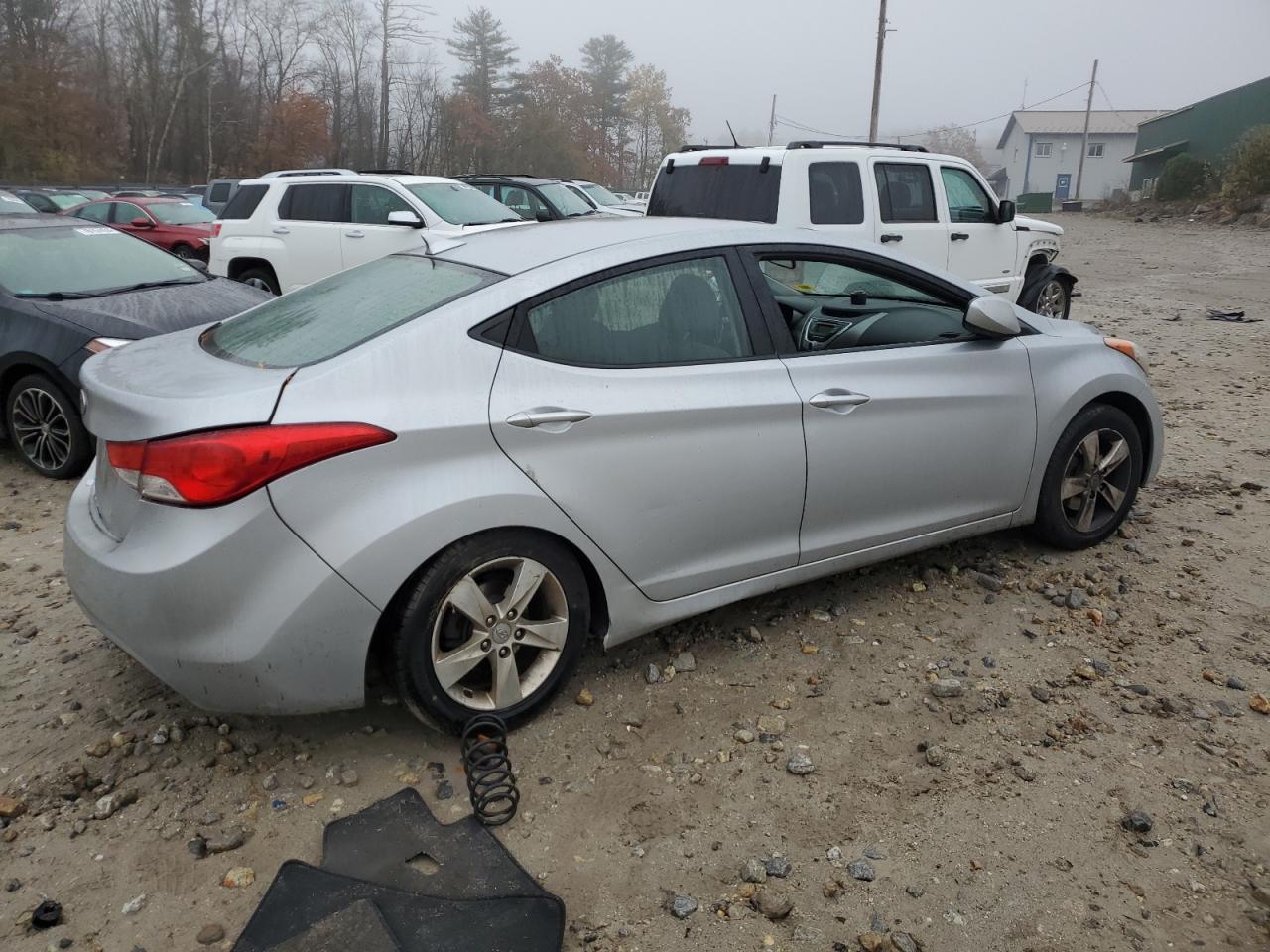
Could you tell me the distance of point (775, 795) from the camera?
2.92 metres

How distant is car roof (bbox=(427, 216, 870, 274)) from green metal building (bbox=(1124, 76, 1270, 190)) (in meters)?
45.0

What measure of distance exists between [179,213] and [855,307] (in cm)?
1773

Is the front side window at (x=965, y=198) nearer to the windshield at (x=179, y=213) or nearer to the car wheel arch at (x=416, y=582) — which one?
the car wheel arch at (x=416, y=582)

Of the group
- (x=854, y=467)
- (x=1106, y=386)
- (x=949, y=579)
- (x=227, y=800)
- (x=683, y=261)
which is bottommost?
(x=227, y=800)

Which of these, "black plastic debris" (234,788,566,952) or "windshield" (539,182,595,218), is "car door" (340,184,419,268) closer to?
"windshield" (539,182,595,218)

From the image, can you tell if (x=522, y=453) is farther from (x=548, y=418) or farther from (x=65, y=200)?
(x=65, y=200)

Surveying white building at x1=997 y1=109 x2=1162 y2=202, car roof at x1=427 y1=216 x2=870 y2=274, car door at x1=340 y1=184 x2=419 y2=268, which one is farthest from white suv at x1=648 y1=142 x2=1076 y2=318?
white building at x1=997 y1=109 x2=1162 y2=202

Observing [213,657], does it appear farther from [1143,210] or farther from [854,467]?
[1143,210]

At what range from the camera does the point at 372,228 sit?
11.0 m

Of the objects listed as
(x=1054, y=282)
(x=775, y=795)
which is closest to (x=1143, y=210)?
(x=1054, y=282)

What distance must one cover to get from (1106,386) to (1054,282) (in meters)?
6.61

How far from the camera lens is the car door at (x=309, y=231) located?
11.1 metres

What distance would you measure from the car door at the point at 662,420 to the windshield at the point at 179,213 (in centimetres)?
1718

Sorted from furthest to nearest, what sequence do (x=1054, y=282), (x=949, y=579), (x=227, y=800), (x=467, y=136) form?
1. (x=467, y=136)
2. (x=1054, y=282)
3. (x=949, y=579)
4. (x=227, y=800)
